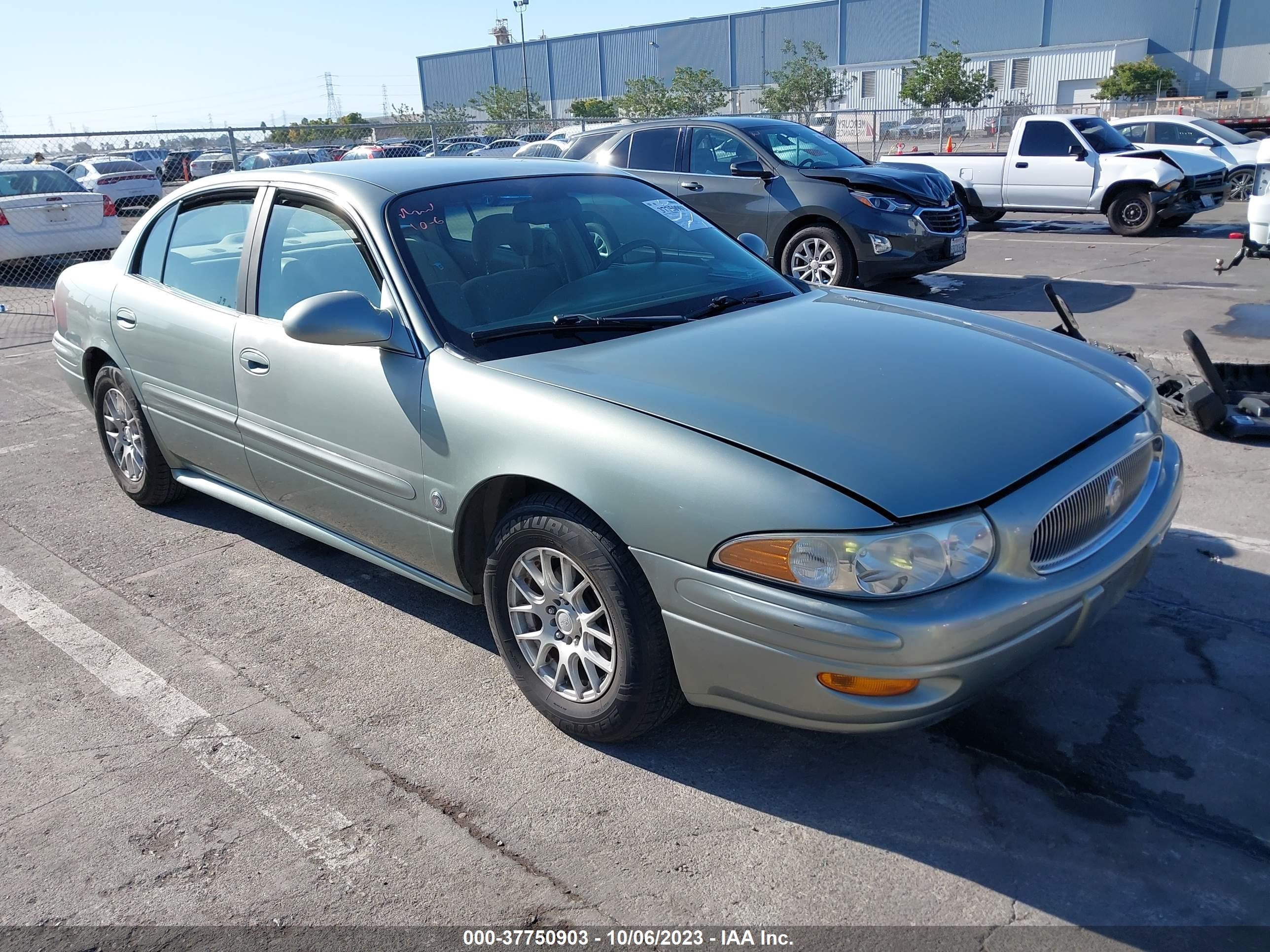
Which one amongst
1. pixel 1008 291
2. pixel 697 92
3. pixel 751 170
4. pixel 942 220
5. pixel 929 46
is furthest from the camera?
pixel 929 46

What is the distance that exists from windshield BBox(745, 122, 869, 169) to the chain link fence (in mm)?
2478

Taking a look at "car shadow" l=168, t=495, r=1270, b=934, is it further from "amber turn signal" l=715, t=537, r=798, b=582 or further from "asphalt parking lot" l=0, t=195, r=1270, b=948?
"amber turn signal" l=715, t=537, r=798, b=582

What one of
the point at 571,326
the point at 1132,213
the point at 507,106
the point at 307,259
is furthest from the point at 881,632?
the point at 507,106

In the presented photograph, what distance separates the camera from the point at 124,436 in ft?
17.2

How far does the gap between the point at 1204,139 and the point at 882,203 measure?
12.0 meters

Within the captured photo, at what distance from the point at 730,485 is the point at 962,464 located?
602 mm

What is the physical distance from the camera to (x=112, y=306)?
493 centimetres

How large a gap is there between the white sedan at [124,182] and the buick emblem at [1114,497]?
24521mm

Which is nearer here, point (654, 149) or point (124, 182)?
point (654, 149)

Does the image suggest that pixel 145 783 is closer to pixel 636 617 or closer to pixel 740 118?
pixel 636 617

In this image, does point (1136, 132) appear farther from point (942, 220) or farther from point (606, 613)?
point (606, 613)

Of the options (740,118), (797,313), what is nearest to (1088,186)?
(740,118)

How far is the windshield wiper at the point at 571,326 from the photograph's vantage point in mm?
3398

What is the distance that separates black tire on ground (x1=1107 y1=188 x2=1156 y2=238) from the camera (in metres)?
14.0
